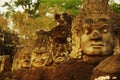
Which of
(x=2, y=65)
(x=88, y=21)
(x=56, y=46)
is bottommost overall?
(x=2, y=65)

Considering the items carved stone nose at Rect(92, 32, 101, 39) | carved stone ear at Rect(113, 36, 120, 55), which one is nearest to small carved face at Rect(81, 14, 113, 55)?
carved stone nose at Rect(92, 32, 101, 39)

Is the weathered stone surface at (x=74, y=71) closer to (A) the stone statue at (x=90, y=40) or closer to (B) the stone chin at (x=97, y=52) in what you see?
(A) the stone statue at (x=90, y=40)

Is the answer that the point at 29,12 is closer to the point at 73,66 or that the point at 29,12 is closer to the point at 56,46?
the point at 56,46

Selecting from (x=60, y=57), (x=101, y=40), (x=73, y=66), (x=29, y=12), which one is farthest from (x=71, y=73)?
(x=29, y=12)

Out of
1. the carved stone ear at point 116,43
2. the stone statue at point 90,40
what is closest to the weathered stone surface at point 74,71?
the stone statue at point 90,40

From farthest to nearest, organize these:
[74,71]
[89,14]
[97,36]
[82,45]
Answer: [89,14]
[82,45]
[97,36]
[74,71]

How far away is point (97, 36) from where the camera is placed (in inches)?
267

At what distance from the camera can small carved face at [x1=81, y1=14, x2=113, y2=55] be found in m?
6.81

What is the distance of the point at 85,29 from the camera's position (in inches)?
274

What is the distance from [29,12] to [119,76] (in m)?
16.4

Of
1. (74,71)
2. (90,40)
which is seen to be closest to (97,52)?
(90,40)

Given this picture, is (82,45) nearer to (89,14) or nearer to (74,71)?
(89,14)

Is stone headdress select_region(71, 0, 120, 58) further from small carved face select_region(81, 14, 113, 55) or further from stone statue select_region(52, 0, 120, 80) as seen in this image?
small carved face select_region(81, 14, 113, 55)

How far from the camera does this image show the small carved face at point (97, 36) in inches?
268
